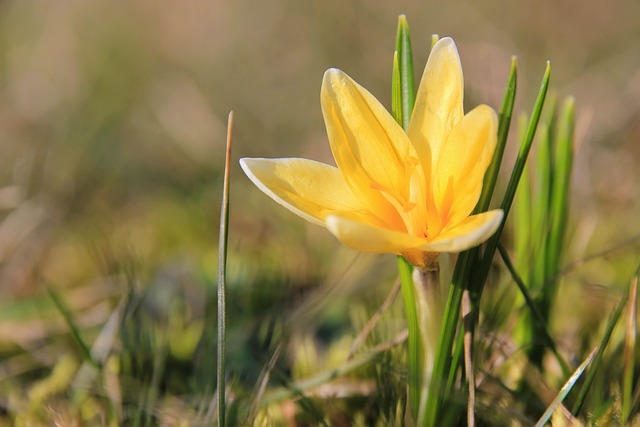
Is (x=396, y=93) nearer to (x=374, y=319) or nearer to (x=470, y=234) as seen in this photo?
(x=470, y=234)

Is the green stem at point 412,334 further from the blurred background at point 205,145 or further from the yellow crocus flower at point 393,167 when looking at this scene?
the blurred background at point 205,145

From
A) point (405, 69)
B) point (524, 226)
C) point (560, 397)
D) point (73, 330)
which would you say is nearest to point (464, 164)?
point (405, 69)

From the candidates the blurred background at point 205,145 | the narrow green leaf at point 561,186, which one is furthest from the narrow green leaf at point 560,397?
the blurred background at point 205,145

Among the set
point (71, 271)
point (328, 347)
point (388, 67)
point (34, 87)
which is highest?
point (388, 67)

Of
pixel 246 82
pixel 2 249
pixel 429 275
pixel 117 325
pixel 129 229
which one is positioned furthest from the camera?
pixel 246 82

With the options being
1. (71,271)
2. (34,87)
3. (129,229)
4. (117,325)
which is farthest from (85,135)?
(117,325)

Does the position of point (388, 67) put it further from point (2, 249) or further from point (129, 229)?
point (2, 249)
